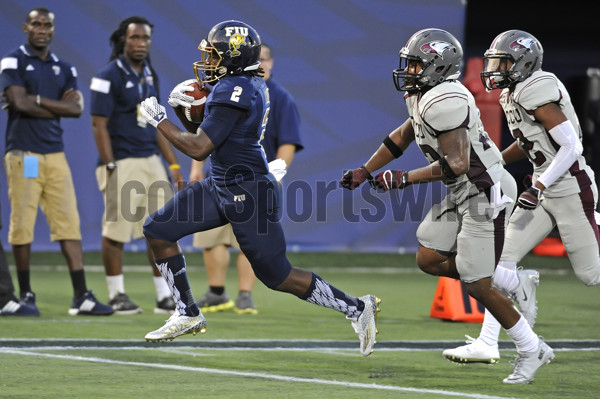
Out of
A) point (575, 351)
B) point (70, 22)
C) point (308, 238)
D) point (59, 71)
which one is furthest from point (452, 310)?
point (70, 22)

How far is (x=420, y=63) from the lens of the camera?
529 cm

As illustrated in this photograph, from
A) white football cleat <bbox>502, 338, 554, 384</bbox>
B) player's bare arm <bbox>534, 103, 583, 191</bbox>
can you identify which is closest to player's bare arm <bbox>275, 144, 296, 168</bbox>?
player's bare arm <bbox>534, 103, 583, 191</bbox>

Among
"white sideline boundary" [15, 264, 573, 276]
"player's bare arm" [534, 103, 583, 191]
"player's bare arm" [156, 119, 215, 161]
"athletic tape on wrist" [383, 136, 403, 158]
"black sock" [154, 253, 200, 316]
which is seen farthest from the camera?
"white sideline boundary" [15, 264, 573, 276]

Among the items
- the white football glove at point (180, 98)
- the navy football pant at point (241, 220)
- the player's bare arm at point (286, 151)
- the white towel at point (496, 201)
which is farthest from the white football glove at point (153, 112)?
the player's bare arm at point (286, 151)

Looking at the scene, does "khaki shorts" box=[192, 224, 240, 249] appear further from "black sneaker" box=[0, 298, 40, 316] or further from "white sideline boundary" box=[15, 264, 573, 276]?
"white sideline boundary" box=[15, 264, 573, 276]

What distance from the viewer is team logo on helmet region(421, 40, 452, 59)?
5.28 meters

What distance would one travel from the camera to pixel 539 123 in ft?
18.4

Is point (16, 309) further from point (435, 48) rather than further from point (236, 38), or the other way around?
point (435, 48)

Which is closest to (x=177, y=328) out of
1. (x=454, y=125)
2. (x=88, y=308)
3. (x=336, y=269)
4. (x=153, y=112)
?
(x=153, y=112)

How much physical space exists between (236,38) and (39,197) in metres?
3.00

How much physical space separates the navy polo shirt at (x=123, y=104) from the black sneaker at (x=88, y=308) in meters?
1.11

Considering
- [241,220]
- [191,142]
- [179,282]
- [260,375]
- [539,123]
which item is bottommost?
[260,375]

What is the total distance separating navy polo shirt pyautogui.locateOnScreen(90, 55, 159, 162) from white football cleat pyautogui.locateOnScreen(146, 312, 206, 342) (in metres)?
2.74

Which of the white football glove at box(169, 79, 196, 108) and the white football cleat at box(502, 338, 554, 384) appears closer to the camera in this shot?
the white football cleat at box(502, 338, 554, 384)
